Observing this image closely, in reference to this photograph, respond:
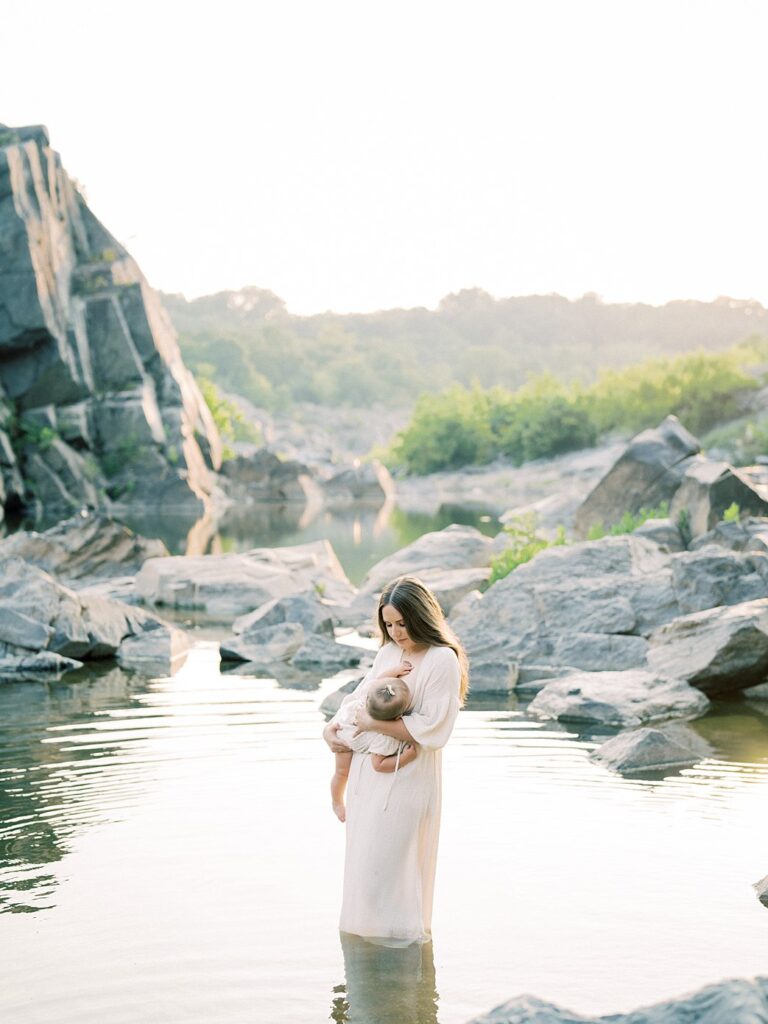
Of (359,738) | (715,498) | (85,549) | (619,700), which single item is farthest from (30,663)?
(715,498)

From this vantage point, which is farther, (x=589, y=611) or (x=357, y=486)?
(x=357, y=486)

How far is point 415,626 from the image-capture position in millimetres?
5363

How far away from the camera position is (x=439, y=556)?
784 inches

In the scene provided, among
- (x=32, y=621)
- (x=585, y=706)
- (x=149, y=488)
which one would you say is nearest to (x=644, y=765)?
(x=585, y=706)

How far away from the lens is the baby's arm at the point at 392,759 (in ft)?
17.6

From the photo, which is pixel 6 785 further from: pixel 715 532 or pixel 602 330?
pixel 602 330

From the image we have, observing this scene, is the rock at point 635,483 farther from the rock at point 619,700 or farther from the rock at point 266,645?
the rock at point 619,700

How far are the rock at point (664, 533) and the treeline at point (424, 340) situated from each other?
107655 millimetres

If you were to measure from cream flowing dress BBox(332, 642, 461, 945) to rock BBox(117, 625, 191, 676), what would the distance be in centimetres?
777

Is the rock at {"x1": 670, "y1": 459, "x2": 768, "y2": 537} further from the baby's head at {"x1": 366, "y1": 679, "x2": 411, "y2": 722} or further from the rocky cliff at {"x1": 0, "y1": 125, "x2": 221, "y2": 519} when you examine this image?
the rocky cliff at {"x1": 0, "y1": 125, "x2": 221, "y2": 519}

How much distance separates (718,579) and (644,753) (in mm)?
4452

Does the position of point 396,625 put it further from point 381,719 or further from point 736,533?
point 736,533

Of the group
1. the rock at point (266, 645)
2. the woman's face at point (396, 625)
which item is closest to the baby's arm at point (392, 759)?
the woman's face at point (396, 625)

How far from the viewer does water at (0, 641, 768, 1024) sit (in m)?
5.28
